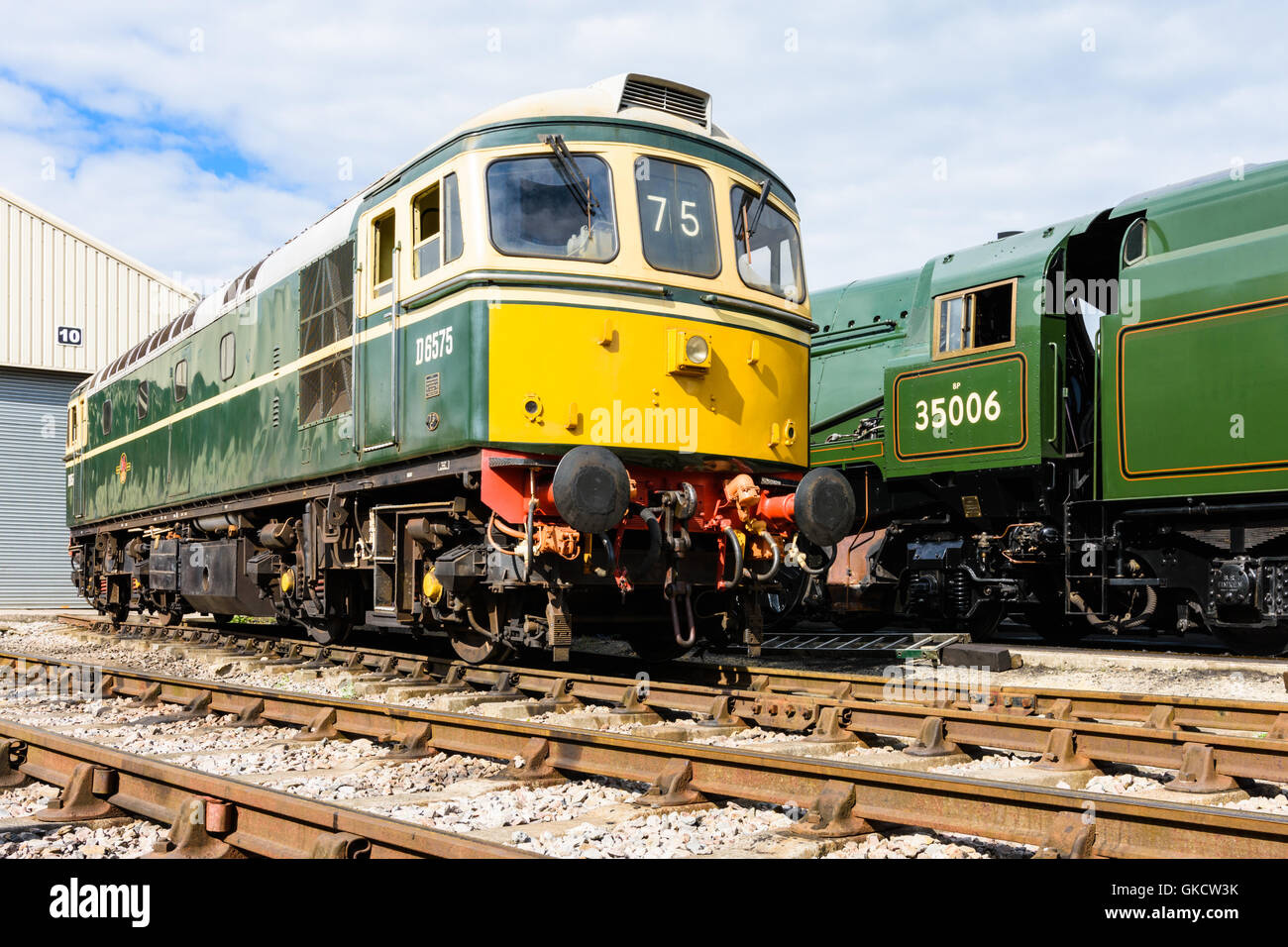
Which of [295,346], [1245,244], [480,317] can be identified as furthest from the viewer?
[295,346]

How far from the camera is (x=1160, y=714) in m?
5.98

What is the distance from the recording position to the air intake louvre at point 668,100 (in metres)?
7.51

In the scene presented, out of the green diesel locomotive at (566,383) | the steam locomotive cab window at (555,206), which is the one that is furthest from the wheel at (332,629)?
the steam locomotive cab window at (555,206)

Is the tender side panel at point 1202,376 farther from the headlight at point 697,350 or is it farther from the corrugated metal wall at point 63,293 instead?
the corrugated metal wall at point 63,293

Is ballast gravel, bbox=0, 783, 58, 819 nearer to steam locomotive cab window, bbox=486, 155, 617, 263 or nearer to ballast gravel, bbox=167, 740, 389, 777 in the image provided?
ballast gravel, bbox=167, 740, 389, 777

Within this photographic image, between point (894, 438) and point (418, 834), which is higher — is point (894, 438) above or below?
above

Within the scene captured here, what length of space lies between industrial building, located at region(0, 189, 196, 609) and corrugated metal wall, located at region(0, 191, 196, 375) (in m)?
0.02

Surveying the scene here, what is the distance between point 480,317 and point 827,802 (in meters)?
3.86

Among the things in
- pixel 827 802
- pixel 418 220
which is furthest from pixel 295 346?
pixel 827 802

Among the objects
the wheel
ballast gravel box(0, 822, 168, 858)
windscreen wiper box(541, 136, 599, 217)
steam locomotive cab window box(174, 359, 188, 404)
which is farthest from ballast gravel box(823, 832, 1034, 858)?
steam locomotive cab window box(174, 359, 188, 404)

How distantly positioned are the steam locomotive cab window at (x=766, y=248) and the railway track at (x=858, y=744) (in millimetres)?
2745

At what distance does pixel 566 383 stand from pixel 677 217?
1.42 metres

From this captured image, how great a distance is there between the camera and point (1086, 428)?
10227mm
